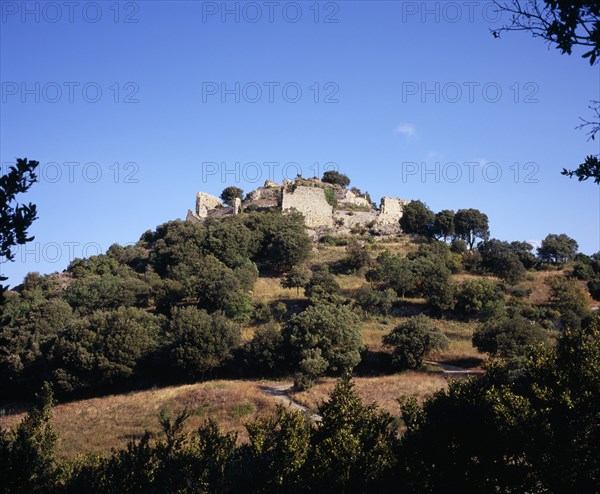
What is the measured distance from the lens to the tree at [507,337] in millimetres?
29766

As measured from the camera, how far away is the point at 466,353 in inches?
1328

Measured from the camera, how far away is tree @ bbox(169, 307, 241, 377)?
1237 inches

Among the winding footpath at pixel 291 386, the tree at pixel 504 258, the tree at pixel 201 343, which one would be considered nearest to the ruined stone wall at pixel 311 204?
the tree at pixel 504 258

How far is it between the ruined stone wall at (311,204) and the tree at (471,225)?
15.6 metres

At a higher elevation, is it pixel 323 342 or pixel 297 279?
pixel 297 279

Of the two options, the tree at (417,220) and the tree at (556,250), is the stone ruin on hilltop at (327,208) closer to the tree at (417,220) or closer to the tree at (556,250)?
the tree at (417,220)

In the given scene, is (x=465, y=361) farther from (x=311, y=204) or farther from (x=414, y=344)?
Answer: (x=311, y=204)

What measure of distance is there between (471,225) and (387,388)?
38.6 metres

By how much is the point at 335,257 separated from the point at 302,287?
1076cm

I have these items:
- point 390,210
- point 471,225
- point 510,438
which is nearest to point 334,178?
point 390,210

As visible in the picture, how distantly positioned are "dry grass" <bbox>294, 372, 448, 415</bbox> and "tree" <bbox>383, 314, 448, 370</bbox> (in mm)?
822

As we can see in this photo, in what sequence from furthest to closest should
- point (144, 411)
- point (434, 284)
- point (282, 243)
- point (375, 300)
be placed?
point (282, 243) → point (434, 284) → point (375, 300) → point (144, 411)

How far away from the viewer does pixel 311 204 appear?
65062mm

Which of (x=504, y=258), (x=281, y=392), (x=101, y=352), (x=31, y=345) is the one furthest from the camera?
(x=504, y=258)
